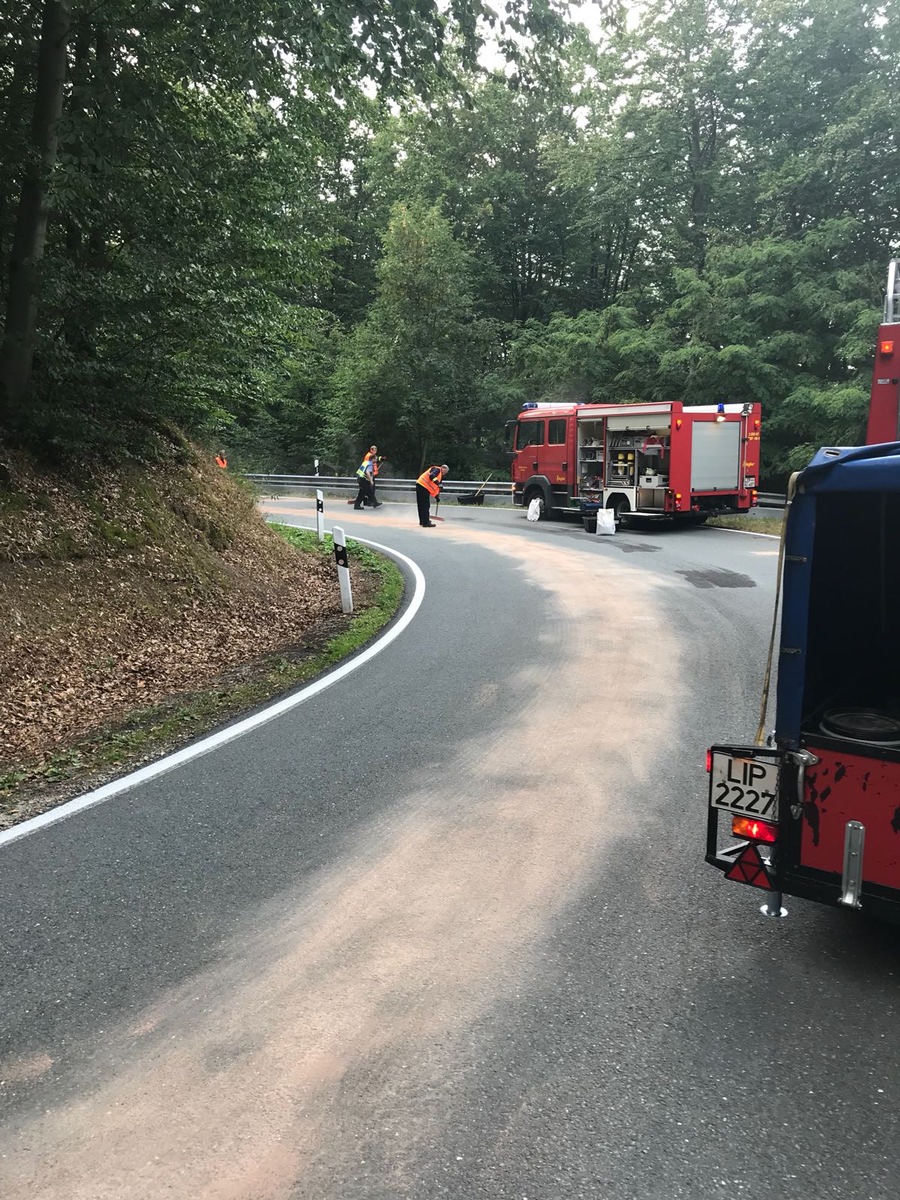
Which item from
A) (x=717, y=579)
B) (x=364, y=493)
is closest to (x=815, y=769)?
(x=717, y=579)

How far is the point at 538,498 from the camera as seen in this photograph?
81.5ft

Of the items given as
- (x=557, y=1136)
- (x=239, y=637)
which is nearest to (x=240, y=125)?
(x=239, y=637)

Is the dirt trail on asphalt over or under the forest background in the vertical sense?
under

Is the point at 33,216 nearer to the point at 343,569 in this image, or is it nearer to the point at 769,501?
the point at 343,569

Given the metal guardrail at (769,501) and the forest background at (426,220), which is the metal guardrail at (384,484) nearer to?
the forest background at (426,220)

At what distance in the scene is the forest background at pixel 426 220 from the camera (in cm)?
1027

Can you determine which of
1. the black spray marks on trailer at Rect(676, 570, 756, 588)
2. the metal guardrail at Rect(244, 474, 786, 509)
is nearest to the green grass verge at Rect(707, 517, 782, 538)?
the metal guardrail at Rect(244, 474, 786, 509)

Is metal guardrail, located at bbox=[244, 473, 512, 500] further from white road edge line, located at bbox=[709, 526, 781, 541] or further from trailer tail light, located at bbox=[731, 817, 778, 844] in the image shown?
trailer tail light, located at bbox=[731, 817, 778, 844]

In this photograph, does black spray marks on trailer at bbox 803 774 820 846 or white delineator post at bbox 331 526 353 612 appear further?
white delineator post at bbox 331 526 353 612

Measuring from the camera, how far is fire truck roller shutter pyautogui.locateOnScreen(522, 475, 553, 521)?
2428 centimetres

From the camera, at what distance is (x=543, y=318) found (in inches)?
1688

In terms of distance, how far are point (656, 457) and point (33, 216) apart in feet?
47.0

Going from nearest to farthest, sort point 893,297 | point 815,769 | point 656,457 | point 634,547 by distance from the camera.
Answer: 1. point 815,769
2. point 893,297
3. point 634,547
4. point 656,457

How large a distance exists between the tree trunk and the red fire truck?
45.3ft
